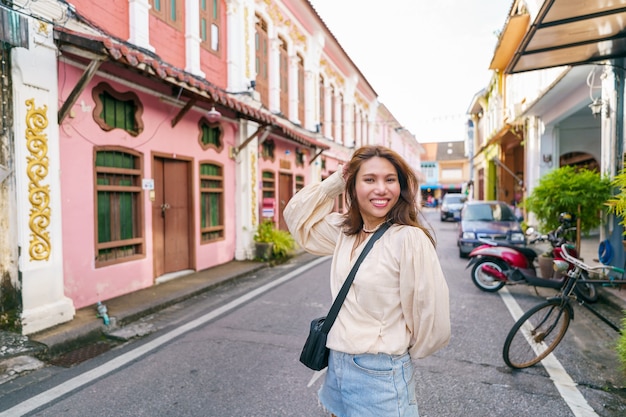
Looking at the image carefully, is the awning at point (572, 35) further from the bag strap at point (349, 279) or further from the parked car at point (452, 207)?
the parked car at point (452, 207)

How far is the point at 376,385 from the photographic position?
161 centimetres

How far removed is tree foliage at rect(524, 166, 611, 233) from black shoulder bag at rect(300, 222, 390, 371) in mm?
6643

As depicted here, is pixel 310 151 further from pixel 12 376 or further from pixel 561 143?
pixel 12 376

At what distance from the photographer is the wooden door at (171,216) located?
24.0ft

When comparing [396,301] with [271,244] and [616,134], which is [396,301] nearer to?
[616,134]

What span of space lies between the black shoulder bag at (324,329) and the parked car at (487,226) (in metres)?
8.42

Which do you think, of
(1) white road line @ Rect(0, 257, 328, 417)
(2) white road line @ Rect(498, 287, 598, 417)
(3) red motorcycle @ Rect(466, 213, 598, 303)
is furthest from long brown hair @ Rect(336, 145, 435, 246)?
(3) red motorcycle @ Rect(466, 213, 598, 303)

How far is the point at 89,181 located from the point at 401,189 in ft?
17.3

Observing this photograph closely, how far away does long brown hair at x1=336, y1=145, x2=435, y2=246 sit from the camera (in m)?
1.76

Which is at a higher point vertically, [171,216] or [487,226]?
[171,216]

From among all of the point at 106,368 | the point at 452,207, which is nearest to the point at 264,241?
the point at 106,368

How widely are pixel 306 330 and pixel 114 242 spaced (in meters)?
3.46

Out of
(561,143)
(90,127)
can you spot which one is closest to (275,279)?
(90,127)

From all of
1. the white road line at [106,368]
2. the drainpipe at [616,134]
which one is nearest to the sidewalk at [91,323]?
the white road line at [106,368]
